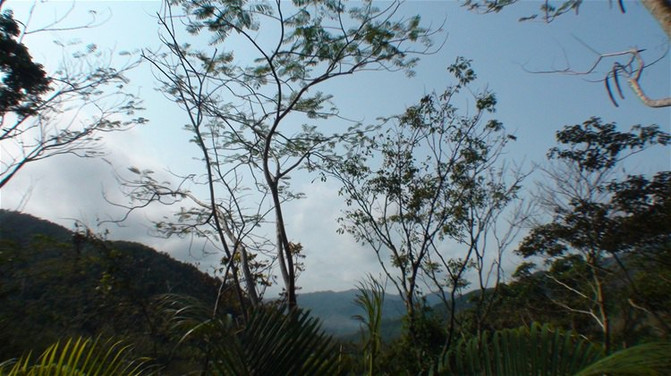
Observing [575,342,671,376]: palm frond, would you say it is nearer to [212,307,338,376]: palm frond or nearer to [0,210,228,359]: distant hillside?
[212,307,338,376]: palm frond

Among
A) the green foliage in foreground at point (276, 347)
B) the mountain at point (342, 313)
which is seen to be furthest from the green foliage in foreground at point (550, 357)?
the green foliage in foreground at point (276, 347)

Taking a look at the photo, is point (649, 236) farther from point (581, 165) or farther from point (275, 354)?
point (275, 354)

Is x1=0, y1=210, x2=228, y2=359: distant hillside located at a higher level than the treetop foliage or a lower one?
lower

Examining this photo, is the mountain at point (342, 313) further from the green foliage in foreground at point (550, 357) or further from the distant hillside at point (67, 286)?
the distant hillside at point (67, 286)

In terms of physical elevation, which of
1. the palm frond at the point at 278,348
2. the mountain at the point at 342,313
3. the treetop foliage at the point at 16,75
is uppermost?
the treetop foliage at the point at 16,75

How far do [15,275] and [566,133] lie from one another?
1199 centimetres

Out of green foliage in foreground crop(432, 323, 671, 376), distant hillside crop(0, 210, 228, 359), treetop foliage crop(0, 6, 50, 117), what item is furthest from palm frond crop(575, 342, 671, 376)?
treetop foliage crop(0, 6, 50, 117)

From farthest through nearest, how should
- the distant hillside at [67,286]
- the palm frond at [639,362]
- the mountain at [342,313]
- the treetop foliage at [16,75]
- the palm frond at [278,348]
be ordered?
1. the treetop foliage at [16,75]
2. the distant hillside at [67,286]
3. the mountain at [342,313]
4. the palm frond at [278,348]
5. the palm frond at [639,362]

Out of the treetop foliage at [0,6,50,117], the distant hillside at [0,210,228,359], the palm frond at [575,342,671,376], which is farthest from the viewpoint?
the treetop foliage at [0,6,50,117]

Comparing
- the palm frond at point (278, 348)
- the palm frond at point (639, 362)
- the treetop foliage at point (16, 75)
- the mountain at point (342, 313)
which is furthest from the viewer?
the treetop foliage at point (16, 75)

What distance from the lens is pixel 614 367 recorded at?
1.35 m

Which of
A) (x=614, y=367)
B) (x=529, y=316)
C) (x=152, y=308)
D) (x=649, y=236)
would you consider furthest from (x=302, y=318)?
(x=529, y=316)

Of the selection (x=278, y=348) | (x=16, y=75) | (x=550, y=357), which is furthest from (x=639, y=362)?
(x=16, y=75)

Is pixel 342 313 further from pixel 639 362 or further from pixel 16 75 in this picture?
pixel 16 75
